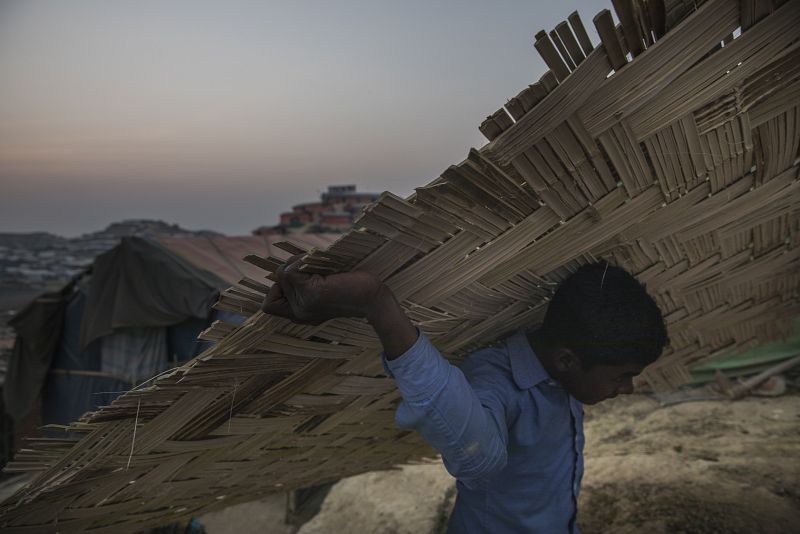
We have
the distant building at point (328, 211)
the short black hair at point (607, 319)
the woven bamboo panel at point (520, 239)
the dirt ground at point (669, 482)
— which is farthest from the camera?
the distant building at point (328, 211)

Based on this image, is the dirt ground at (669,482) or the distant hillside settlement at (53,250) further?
the distant hillside settlement at (53,250)

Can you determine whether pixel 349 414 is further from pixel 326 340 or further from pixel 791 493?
pixel 791 493

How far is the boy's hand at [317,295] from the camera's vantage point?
871 millimetres

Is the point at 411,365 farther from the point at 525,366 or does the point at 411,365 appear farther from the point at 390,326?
the point at 525,366

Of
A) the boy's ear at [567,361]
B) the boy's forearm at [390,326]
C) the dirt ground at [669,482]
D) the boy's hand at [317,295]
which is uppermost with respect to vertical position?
the boy's hand at [317,295]

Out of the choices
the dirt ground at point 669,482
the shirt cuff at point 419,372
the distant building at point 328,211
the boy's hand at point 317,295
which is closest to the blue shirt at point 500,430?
the shirt cuff at point 419,372

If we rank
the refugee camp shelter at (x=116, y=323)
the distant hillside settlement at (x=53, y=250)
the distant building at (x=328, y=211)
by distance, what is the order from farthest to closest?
1. the distant hillside settlement at (x=53, y=250)
2. the distant building at (x=328, y=211)
3. the refugee camp shelter at (x=116, y=323)

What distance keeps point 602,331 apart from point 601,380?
0.15 m

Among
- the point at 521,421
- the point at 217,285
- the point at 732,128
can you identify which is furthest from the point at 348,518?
the point at 217,285

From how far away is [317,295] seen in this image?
87cm

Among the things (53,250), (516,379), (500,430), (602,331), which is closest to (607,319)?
(602,331)

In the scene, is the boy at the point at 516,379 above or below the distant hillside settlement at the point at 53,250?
below

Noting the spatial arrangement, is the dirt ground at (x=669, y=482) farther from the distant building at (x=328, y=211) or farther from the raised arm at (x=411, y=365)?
the distant building at (x=328, y=211)

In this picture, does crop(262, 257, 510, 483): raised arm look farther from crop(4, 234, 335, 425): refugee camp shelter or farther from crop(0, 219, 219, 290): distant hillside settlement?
crop(0, 219, 219, 290): distant hillside settlement
